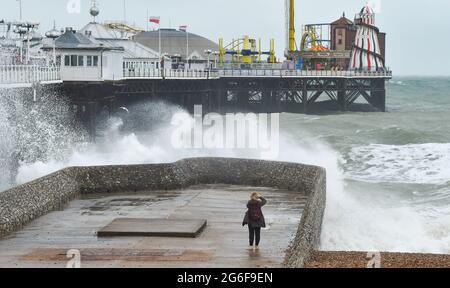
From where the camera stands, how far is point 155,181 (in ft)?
95.0

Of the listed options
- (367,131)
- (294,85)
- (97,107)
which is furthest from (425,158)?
(294,85)

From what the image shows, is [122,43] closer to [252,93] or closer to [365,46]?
[252,93]

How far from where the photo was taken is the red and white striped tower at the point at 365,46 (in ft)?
376

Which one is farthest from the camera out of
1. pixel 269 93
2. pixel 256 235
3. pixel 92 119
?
pixel 269 93

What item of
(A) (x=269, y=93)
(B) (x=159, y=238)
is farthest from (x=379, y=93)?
(B) (x=159, y=238)

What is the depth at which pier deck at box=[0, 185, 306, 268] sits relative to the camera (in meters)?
18.6

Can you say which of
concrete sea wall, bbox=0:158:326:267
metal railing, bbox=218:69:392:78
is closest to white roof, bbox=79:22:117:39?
metal railing, bbox=218:69:392:78

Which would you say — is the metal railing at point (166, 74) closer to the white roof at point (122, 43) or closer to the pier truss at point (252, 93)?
the pier truss at point (252, 93)

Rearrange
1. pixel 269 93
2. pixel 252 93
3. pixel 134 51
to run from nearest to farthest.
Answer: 1. pixel 134 51
2. pixel 269 93
3. pixel 252 93

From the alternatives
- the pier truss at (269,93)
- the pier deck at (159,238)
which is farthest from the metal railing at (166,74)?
the pier deck at (159,238)

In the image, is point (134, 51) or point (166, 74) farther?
point (134, 51)

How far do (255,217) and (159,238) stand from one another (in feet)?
9.18

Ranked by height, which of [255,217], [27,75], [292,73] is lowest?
[255,217]

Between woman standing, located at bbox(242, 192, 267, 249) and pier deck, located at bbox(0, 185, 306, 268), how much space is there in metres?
0.30
